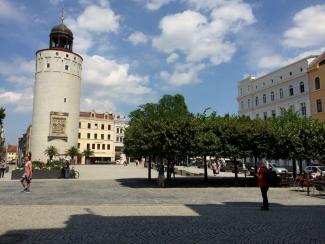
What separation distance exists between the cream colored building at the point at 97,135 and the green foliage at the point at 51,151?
27735mm

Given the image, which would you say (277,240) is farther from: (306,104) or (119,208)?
(306,104)

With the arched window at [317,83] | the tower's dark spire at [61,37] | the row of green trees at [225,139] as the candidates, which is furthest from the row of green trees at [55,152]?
the row of green trees at [225,139]

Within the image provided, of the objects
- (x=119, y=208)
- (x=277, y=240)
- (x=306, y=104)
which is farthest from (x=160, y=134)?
(x=306, y=104)

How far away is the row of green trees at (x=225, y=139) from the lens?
2389 centimetres

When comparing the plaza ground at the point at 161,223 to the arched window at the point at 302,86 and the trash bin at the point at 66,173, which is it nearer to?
the trash bin at the point at 66,173

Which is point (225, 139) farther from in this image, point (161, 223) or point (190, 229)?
point (190, 229)

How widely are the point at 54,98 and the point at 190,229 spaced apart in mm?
65100

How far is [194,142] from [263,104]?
40.3 meters

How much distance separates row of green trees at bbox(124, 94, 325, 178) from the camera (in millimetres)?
23891

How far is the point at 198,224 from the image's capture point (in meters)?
9.90

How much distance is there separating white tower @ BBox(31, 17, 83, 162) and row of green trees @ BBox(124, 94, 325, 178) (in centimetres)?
4879

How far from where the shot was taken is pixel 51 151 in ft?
222

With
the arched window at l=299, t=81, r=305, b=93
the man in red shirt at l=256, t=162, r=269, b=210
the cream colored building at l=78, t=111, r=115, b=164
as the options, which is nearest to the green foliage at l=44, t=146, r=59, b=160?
the cream colored building at l=78, t=111, r=115, b=164

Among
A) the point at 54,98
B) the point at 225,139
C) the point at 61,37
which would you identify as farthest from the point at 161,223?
the point at 61,37
